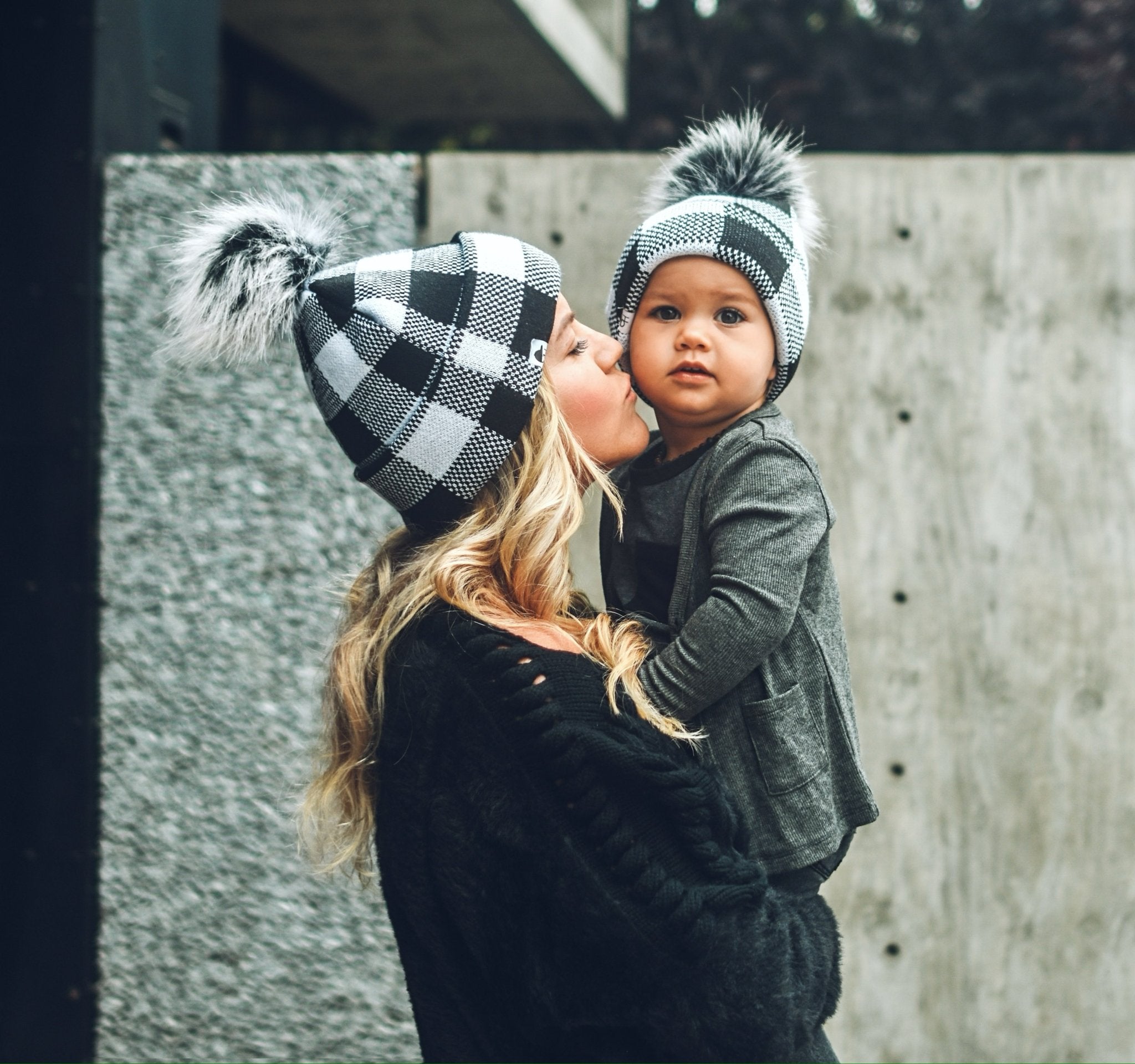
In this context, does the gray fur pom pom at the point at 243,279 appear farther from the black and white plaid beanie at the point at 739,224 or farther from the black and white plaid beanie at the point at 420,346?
the black and white plaid beanie at the point at 739,224

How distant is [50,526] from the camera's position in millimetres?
3133

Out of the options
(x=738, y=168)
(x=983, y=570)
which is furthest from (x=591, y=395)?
→ (x=983, y=570)

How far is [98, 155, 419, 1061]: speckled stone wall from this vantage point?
123 inches

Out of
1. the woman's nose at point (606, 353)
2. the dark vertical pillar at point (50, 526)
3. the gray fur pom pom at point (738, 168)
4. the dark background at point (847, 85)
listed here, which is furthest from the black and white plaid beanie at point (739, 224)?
the dark background at point (847, 85)

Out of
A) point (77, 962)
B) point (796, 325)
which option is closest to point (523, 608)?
point (796, 325)

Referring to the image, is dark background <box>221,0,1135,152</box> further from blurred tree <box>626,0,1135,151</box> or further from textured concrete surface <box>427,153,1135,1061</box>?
textured concrete surface <box>427,153,1135,1061</box>

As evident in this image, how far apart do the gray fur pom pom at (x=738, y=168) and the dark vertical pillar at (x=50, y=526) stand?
1919 millimetres

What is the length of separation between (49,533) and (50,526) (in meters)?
0.02

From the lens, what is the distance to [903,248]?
311 centimetres

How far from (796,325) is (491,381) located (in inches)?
19.8

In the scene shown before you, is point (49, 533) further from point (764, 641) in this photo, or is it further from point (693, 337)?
point (764, 641)

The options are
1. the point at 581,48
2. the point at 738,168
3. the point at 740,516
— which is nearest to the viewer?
the point at 740,516

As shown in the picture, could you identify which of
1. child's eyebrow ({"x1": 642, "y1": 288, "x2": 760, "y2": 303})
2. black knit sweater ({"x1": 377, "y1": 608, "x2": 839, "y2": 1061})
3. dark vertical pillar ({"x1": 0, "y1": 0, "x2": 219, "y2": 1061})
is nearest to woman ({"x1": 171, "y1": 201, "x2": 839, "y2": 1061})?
black knit sweater ({"x1": 377, "y1": 608, "x2": 839, "y2": 1061})

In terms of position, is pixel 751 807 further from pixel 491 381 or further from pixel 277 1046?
pixel 277 1046
